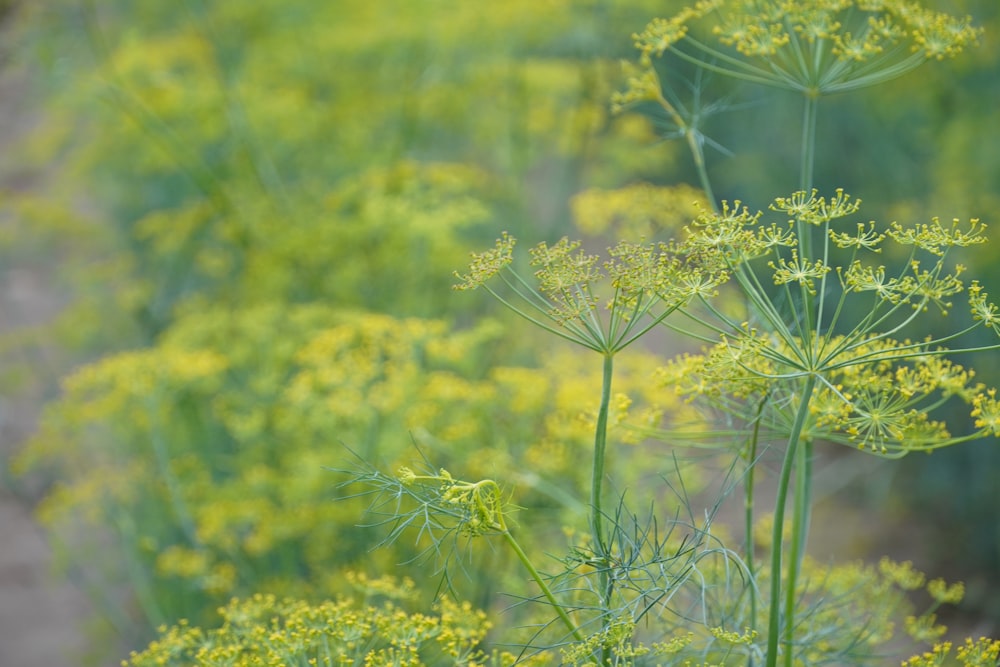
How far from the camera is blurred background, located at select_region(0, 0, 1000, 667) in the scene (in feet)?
12.3

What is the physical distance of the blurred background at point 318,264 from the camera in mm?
3734

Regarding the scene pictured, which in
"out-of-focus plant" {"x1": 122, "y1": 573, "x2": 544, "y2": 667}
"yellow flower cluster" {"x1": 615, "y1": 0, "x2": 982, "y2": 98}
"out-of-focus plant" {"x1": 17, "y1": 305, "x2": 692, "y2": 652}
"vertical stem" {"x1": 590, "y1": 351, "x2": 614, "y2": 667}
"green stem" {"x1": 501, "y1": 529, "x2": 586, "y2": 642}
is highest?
"yellow flower cluster" {"x1": 615, "y1": 0, "x2": 982, "y2": 98}

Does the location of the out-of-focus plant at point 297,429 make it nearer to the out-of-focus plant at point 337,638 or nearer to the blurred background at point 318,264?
the blurred background at point 318,264

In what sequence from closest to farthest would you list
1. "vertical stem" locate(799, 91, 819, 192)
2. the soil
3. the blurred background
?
"vertical stem" locate(799, 91, 819, 192) < the blurred background < the soil

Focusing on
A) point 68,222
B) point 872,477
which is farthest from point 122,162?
point 872,477

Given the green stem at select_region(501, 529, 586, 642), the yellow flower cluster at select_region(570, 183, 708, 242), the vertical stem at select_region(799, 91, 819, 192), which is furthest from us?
the yellow flower cluster at select_region(570, 183, 708, 242)

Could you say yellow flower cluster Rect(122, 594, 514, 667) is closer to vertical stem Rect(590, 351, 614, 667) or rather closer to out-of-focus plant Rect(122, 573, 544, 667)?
out-of-focus plant Rect(122, 573, 544, 667)

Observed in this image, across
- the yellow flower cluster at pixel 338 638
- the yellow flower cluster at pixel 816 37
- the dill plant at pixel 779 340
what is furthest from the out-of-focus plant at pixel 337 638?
the yellow flower cluster at pixel 816 37

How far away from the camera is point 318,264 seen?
15.5 ft

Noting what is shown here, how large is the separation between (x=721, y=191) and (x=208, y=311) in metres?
5.30

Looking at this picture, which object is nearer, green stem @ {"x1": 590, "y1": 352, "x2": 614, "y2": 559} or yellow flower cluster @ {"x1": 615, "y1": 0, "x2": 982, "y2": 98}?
green stem @ {"x1": 590, "y1": 352, "x2": 614, "y2": 559}

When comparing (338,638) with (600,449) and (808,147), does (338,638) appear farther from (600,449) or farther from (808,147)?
(808,147)

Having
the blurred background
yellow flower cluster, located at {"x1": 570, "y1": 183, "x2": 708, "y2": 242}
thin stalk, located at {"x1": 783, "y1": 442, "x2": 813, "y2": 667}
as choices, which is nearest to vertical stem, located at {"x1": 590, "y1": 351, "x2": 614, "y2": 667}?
thin stalk, located at {"x1": 783, "y1": 442, "x2": 813, "y2": 667}

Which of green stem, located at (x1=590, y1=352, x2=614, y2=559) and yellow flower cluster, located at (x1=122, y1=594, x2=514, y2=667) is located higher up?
green stem, located at (x1=590, y1=352, x2=614, y2=559)
